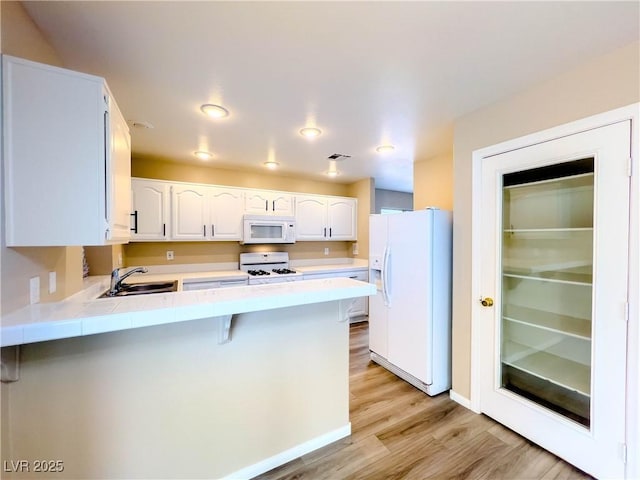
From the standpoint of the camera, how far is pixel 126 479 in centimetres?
136

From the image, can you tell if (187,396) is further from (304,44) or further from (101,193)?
(304,44)

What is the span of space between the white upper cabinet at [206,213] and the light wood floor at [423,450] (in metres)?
2.72

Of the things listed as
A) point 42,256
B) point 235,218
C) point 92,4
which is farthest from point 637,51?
point 235,218

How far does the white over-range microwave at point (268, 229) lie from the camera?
3977 mm

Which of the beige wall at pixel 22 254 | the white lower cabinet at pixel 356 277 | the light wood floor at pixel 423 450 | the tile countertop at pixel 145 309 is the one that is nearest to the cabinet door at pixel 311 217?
the white lower cabinet at pixel 356 277

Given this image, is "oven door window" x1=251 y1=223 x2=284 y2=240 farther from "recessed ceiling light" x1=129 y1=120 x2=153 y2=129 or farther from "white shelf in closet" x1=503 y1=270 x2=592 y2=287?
"white shelf in closet" x1=503 y1=270 x2=592 y2=287

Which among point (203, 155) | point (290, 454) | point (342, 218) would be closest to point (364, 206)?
point (342, 218)

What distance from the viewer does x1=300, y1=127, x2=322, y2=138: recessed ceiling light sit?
262cm

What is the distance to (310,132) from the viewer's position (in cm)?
269

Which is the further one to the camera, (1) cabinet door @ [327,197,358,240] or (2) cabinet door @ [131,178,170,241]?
(1) cabinet door @ [327,197,358,240]

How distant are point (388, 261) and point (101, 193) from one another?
2449 millimetres

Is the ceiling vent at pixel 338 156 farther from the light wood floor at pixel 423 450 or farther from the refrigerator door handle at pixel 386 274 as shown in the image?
the light wood floor at pixel 423 450

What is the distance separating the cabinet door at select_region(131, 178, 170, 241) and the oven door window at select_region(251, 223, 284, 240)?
1153 millimetres

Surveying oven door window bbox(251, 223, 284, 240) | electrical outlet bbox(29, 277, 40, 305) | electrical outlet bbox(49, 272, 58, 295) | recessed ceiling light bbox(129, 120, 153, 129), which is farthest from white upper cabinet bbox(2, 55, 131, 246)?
oven door window bbox(251, 223, 284, 240)
